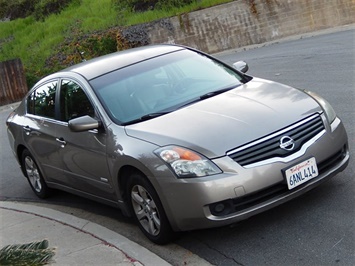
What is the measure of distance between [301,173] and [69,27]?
26.9 metres

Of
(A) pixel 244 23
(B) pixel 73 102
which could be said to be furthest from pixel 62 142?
(A) pixel 244 23

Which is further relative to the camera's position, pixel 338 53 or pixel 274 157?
pixel 338 53

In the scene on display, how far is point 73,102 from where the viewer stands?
722cm

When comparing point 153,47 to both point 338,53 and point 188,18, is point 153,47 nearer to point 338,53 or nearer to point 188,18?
point 338,53

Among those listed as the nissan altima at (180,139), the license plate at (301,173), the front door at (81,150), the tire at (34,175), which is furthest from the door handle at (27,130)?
the license plate at (301,173)

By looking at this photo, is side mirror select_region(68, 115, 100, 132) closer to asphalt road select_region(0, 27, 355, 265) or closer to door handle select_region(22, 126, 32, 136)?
asphalt road select_region(0, 27, 355, 265)

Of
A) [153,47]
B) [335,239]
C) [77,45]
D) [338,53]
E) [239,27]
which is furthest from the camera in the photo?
[77,45]

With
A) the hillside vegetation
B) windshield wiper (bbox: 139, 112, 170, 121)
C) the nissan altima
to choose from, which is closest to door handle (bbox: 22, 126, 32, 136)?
the nissan altima

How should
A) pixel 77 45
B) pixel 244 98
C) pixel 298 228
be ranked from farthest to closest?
pixel 77 45 < pixel 244 98 < pixel 298 228

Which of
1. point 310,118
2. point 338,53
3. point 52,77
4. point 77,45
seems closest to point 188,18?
point 77,45

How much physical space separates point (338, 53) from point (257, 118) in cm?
953

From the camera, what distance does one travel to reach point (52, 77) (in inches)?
310

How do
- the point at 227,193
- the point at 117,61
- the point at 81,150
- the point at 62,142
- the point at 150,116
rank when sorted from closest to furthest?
the point at 227,193
the point at 150,116
the point at 81,150
the point at 62,142
the point at 117,61

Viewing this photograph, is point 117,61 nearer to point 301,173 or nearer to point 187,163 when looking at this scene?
point 187,163
